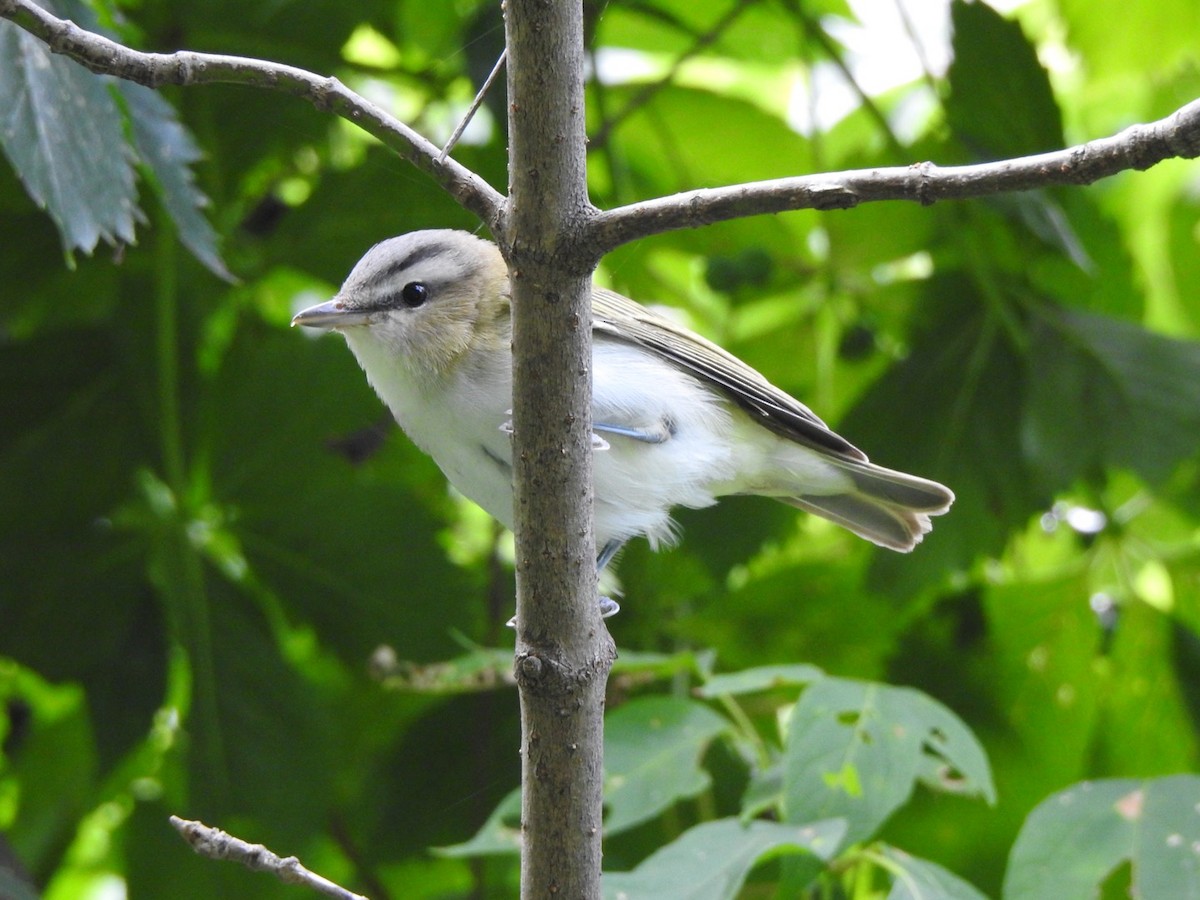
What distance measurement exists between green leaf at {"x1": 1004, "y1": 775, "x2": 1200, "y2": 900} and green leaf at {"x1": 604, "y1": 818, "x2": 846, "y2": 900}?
420 millimetres

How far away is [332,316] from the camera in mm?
2162

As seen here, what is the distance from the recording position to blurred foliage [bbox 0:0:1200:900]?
9.13ft

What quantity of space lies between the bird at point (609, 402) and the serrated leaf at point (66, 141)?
Result: 38 centimetres

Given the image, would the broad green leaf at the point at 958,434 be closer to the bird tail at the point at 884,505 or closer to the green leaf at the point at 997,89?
the bird tail at the point at 884,505

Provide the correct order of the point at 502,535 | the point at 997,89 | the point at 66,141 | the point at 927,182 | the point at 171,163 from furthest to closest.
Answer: the point at 502,535 < the point at 997,89 < the point at 171,163 < the point at 66,141 < the point at 927,182

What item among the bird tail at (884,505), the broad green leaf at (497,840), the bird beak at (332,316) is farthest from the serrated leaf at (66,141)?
the bird tail at (884,505)

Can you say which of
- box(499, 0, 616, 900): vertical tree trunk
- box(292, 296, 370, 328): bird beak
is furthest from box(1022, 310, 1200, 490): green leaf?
box(499, 0, 616, 900): vertical tree trunk

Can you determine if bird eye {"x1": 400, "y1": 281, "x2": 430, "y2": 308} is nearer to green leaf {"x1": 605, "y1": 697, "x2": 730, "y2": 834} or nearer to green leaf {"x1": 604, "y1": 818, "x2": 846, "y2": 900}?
green leaf {"x1": 605, "y1": 697, "x2": 730, "y2": 834}

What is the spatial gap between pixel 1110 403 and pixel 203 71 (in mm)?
2358

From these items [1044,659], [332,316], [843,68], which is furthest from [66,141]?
[1044,659]

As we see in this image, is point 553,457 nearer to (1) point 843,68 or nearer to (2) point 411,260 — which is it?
(2) point 411,260

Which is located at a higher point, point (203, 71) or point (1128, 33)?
point (1128, 33)

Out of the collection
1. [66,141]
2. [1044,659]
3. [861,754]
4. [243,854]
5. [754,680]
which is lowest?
[243,854]

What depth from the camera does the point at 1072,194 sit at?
3299 mm
